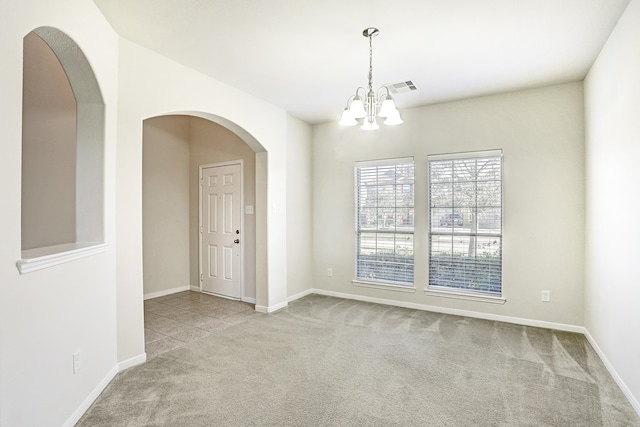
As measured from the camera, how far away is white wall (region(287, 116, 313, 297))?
194 inches

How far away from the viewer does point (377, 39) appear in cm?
279

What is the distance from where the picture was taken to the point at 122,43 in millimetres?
2773

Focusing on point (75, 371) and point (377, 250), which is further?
point (377, 250)

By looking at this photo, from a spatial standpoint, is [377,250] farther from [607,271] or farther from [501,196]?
[607,271]

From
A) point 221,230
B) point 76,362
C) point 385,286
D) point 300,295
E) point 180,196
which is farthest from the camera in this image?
point 180,196

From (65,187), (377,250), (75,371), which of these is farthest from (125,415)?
(377,250)

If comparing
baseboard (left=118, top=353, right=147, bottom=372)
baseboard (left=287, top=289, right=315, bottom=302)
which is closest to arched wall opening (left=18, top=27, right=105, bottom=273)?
baseboard (left=118, top=353, right=147, bottom=372)

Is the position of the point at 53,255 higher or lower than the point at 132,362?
higher

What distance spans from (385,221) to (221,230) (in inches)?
98.2

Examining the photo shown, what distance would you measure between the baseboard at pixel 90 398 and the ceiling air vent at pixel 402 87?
378 centimetres

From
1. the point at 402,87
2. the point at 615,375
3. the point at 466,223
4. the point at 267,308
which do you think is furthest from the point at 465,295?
the point at 402,87

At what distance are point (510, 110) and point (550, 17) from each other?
5.23 ft

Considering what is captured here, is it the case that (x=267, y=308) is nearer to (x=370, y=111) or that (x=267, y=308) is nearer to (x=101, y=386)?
(x=101, y=386)

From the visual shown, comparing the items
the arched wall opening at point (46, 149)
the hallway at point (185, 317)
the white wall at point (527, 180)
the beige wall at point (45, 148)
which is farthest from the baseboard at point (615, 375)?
the beige wall at point (45, 148)
